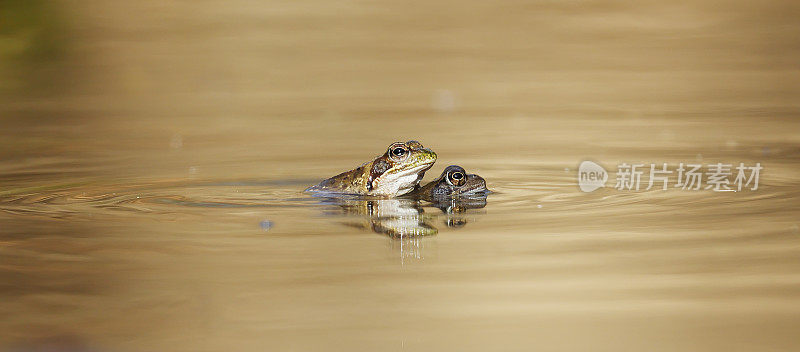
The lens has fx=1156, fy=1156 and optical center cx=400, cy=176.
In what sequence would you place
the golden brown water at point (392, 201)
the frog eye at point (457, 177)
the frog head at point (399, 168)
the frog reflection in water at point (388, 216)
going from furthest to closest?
1. the frog eye at point (457, 177)
2. the frog head at point (399, 168)
3. the frog reflection in water at point (388, 216)
4. the golden brown water at point (392, 201)

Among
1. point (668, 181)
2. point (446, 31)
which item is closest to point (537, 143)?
point (668, 181)

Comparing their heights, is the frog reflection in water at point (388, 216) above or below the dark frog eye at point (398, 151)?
below

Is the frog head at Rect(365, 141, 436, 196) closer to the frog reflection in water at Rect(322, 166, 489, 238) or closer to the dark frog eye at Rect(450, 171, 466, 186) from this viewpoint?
the frog reflection in water at Rect(322, 166, 489, 238)

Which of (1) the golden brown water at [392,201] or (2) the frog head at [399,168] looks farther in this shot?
(2) the frog head at [399,168]

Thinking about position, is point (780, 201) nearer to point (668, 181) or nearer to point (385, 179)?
point (668, 181)

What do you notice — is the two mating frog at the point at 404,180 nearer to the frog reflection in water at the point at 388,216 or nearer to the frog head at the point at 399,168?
the frog head at the point at 399,168

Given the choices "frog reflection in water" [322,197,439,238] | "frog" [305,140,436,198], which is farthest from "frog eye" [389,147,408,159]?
"frog reflection in water" [322,197,439,238]

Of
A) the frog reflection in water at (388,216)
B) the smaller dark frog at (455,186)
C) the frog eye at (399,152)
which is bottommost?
the frog reflection in water at (388,216)

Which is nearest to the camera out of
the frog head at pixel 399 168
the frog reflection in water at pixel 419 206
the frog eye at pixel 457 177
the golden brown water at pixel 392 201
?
the golden brown water at pixel 392 201

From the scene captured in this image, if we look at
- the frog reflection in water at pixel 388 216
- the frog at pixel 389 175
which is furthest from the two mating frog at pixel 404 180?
the frog reflection in water at pixel 388 216
